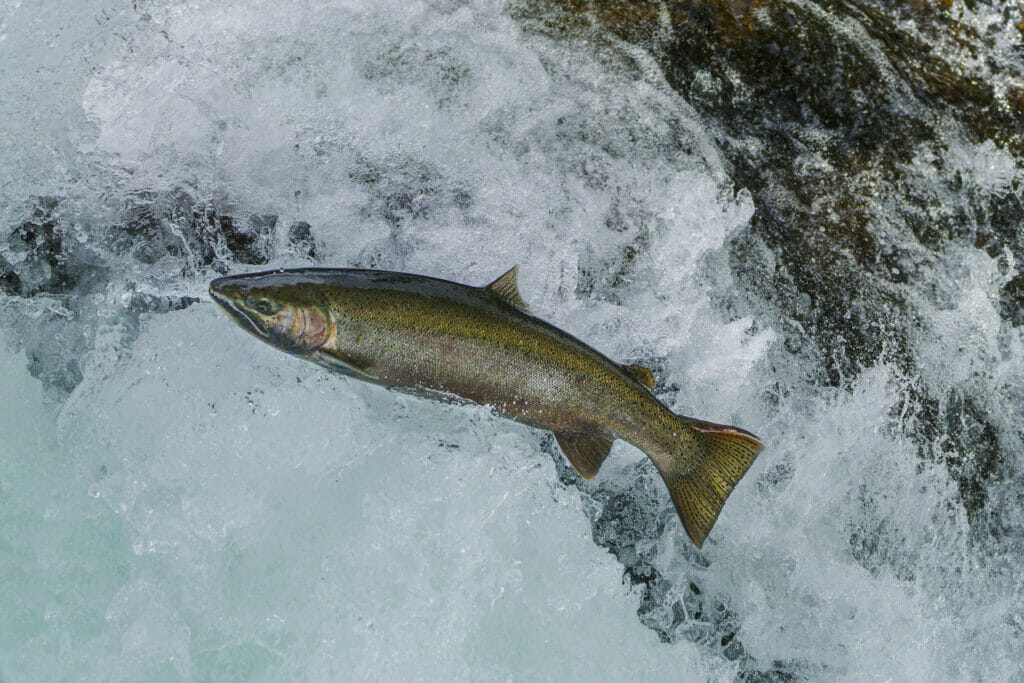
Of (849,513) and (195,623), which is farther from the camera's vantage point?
(849,513)

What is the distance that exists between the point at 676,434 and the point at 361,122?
1.36 m

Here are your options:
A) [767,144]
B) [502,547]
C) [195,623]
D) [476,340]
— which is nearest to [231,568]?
[195,623]

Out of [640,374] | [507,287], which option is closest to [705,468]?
[640,374]

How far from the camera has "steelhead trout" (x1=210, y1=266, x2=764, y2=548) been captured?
6.38 feet

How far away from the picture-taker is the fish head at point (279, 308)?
192cm

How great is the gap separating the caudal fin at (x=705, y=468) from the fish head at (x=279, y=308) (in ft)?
3.14

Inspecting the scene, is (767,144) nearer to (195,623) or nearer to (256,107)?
(256,107)

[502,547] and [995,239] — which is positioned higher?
[995,239]

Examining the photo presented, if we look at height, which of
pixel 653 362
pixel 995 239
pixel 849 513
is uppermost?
pixel 995 239

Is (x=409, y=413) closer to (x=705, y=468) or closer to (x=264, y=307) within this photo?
(x=264, y=307)

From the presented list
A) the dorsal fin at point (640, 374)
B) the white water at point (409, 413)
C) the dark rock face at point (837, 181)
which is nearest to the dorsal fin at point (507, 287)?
the dorsal fin at point (640, 374)

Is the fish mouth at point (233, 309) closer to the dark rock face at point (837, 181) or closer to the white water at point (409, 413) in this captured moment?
the white water at point (409, 413)

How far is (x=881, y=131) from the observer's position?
9.64ft

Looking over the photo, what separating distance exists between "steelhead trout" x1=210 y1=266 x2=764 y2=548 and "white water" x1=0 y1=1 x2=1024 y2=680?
1.57 feet
